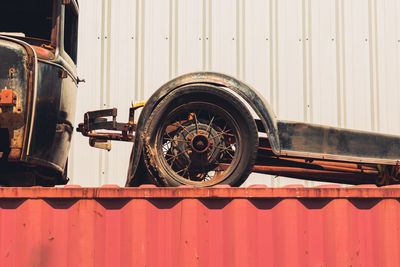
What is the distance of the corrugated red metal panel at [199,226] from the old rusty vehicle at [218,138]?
0.41 metres

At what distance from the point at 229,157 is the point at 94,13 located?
318 cm

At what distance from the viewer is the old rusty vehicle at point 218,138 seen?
314 centimetres

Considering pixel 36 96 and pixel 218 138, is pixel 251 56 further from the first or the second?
pixel 36 96

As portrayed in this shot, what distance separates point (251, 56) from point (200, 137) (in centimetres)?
253

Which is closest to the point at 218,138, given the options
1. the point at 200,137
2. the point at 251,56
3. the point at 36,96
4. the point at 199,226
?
the point at 200,137

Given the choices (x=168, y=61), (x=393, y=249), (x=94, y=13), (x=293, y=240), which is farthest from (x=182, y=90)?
(x=94, y=13)

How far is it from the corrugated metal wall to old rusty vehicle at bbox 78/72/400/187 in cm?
213

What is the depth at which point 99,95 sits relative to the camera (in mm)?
5496

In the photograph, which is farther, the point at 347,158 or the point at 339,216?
the point at 347,158

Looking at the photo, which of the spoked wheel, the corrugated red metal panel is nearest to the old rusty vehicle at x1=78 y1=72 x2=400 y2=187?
the spoked wheel

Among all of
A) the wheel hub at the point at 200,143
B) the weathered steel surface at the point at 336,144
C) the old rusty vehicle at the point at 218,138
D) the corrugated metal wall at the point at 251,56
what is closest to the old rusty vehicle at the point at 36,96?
the old rusty vehicle at the point at 218,138

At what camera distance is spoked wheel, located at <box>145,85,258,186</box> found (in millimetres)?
3123

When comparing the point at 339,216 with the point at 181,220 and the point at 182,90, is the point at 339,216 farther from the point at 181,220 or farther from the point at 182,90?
the point at 182,90

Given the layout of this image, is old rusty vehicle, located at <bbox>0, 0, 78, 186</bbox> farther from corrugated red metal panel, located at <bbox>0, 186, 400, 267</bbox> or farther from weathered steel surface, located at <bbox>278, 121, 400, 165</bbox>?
weathered steel surface, located at <bbox>278, 121, 400, 165</bbox>
